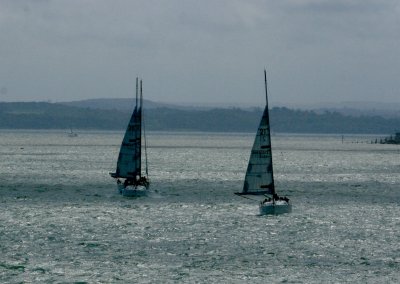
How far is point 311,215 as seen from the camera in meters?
79.7

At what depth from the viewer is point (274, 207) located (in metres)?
74.8

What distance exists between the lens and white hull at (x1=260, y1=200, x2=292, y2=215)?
7469 centimetres

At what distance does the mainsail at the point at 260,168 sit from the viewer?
69812 mm

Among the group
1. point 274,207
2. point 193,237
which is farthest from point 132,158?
point 193,237

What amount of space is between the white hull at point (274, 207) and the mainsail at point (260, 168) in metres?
2.24

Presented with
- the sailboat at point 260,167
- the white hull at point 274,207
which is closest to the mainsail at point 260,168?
the sailboat at point 260,167

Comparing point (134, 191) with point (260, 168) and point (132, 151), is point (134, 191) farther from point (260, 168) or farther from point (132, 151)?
point (260, 168)

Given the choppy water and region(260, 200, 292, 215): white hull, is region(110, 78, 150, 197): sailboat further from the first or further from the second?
region(260, 200, 292, 215): white hull

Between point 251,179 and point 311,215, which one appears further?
point 311,215

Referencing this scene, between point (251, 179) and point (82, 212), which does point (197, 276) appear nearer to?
point (251, 179)

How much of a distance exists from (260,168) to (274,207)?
4.90 meters

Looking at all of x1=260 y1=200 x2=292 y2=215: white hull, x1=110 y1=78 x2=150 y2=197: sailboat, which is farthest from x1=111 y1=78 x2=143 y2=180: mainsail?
x1=260 y1=200 x2=292 y2=215: white hull

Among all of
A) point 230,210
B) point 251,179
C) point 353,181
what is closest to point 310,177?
point 353,181

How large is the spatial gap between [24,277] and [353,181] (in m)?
97.4
